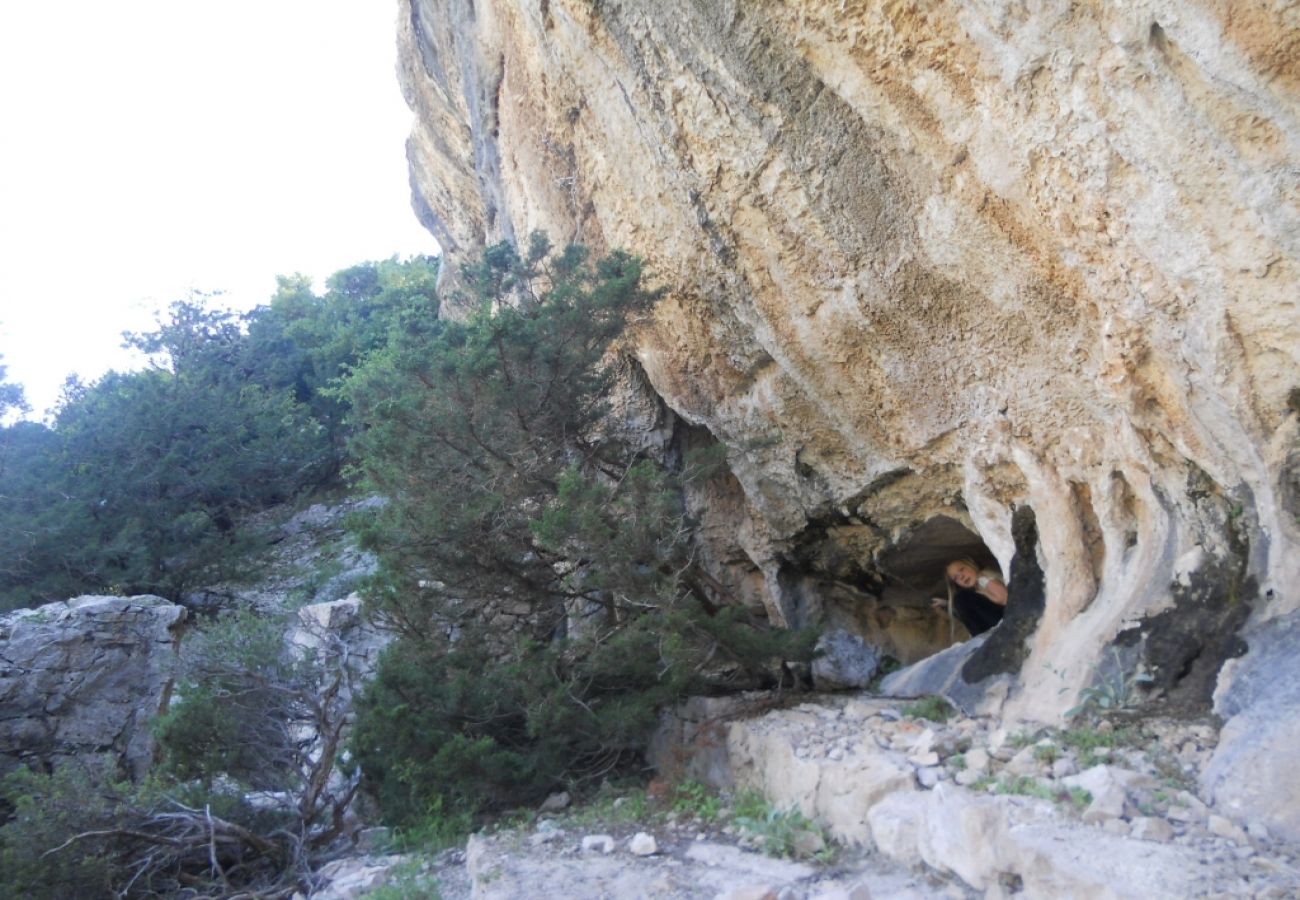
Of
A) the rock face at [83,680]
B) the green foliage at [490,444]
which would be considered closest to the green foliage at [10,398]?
the rock face at [83,680]

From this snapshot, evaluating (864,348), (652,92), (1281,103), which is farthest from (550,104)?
(1281,103)

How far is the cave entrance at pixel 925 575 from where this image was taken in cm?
930

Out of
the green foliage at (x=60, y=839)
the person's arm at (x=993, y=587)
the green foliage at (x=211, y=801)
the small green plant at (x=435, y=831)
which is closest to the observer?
the green foliage at (x=60, y=839)

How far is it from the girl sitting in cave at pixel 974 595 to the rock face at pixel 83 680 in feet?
27.9

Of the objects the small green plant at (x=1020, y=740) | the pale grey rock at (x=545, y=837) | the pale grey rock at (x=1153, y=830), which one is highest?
→ the pale grey rock at (x=1153, y=830)

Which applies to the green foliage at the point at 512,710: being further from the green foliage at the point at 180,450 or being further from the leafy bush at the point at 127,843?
the green foliage at the point at 180,450

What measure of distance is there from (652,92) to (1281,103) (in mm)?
4447

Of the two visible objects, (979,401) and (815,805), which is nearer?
(815,805)

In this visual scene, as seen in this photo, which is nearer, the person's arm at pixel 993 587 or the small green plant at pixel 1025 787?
the small green plant at pixel 1025 787

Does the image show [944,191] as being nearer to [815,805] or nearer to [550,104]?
[815,805]

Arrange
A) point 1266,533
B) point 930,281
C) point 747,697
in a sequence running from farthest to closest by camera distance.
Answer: point 747,697, point 930,281, point 1266,533

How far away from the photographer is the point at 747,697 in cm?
780

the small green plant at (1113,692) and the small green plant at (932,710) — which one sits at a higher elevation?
the small green plant at (1113,692)

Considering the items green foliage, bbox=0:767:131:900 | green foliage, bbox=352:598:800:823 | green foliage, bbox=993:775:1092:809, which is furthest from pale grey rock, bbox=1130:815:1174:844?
green foliage, bbox=0:767:131:900
